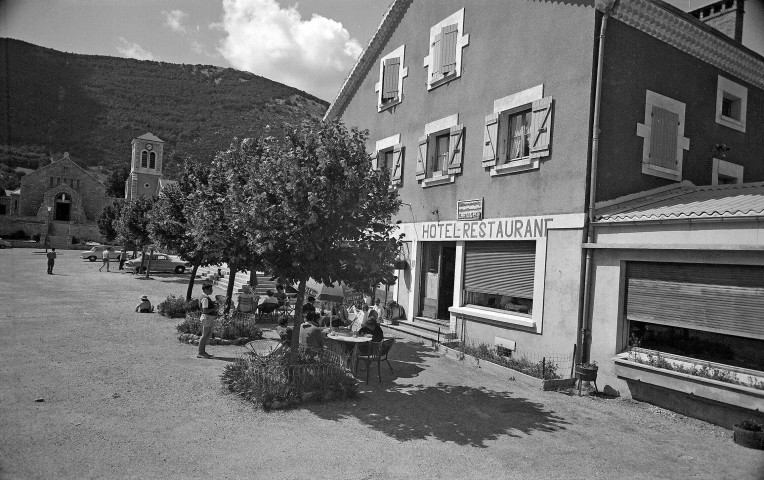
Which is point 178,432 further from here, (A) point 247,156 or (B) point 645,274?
(B) point 645,274

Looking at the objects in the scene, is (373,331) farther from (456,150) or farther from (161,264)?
(161,264)

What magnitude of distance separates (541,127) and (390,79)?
784cm

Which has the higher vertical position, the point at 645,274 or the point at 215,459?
the point at 645,274

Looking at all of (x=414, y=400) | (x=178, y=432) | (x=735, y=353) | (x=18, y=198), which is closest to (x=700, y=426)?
(x=735, y=353)

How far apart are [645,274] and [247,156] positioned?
8756mm

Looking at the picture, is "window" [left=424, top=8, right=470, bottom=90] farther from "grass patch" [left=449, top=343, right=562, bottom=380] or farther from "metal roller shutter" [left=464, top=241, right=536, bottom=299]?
"grass patch" [left=449, top=343, right=562, bottom=380]

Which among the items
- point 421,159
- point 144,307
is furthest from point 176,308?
point 421,159

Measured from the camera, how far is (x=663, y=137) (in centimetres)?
1088

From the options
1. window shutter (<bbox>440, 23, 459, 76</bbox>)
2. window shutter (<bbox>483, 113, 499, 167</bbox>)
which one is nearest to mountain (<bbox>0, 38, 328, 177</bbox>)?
window shutter (<bbox>440, 23, 459, 76</bbox>)

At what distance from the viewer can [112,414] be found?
6.82 m

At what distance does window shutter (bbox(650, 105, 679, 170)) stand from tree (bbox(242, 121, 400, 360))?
644 centimetres

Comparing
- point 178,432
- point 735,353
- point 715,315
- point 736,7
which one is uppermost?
point 736,7

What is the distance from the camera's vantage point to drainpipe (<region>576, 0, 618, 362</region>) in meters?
9.59

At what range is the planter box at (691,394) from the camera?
7.27 m
